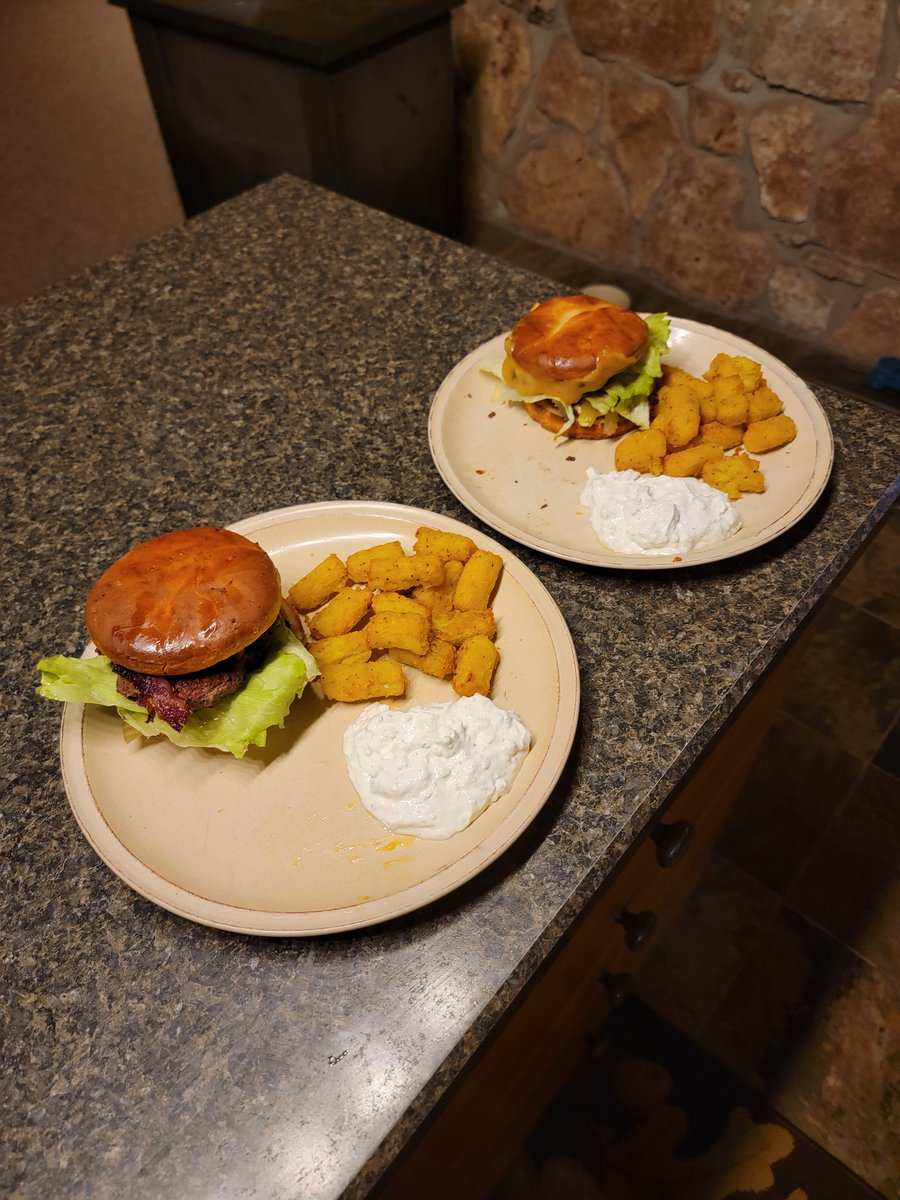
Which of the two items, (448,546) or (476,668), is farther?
(448,546)

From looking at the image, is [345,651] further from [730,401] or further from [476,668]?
[730,401]

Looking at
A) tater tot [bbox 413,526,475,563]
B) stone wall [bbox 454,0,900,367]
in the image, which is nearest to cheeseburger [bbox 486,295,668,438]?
tater tot [bbox 413,526,475,563]

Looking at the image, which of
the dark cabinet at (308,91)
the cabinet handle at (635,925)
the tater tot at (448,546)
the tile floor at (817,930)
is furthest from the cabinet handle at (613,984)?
the dark cabinet at (308,91)

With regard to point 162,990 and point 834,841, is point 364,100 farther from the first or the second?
point 162,990

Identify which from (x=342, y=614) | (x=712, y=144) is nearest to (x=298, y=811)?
(x=342, y=614)

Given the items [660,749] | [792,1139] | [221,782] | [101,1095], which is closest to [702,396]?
[660,749]

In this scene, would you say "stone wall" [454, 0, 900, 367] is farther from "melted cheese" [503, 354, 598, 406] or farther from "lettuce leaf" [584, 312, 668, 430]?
"melted cheese" [503, 354, 598, 406]

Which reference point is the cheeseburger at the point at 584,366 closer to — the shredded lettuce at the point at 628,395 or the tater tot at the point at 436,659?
the shredded lettuce at the point at 628,395
